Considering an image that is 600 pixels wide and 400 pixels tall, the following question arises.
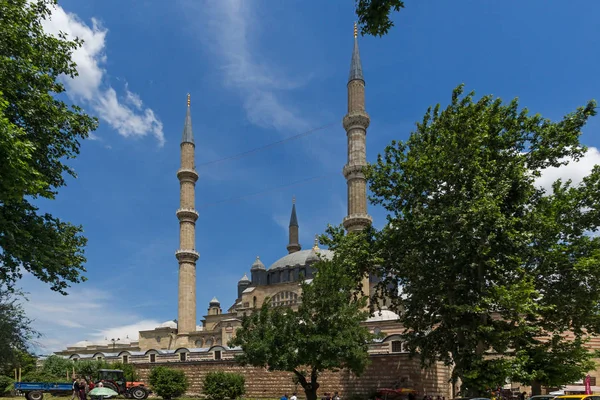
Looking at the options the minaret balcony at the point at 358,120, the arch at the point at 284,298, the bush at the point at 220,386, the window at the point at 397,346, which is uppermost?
the minaret balcony at the point at 358,120

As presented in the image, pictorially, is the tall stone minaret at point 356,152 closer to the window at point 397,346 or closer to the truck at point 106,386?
the window at point 397,346

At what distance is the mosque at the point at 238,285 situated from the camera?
41769mm

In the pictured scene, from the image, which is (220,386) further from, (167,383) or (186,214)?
(186,214)

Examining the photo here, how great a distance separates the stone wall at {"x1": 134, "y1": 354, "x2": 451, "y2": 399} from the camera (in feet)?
93.4

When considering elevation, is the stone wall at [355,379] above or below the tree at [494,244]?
below

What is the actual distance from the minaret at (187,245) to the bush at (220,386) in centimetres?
2587

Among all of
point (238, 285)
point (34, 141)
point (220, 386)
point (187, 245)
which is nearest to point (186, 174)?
point (187, 245)

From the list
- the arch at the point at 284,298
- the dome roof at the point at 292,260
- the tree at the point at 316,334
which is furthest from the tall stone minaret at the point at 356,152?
the dome roof at the point at 292,260

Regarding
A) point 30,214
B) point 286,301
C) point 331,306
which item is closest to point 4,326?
point 30,214

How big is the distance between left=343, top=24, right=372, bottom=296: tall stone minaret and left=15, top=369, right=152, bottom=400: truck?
2271cm

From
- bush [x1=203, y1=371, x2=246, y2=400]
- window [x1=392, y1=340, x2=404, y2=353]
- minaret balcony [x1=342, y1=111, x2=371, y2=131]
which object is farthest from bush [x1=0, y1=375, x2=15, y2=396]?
minaret balcony [x1=342, y1=111, x2=371, y2=131]

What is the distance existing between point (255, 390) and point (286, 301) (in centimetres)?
3569

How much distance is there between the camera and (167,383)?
107 feet

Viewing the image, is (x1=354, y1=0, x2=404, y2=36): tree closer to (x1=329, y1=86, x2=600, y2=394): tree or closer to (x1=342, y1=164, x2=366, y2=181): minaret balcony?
(x1=329, y1=86, x2=600, y2=394): tree
